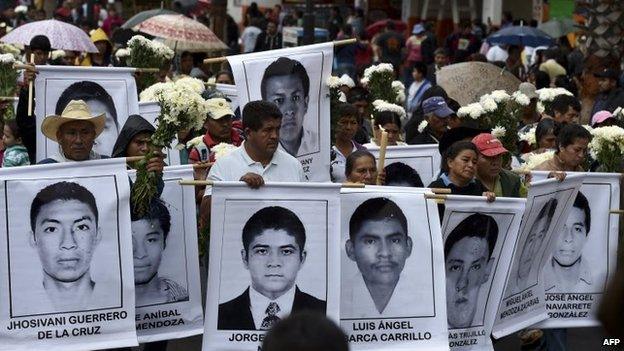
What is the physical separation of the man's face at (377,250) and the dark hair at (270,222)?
430 millimetres

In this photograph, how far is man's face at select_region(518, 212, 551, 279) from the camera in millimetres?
9539

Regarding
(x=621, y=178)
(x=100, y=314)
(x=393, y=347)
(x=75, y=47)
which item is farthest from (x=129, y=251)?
(x=75, y=47)

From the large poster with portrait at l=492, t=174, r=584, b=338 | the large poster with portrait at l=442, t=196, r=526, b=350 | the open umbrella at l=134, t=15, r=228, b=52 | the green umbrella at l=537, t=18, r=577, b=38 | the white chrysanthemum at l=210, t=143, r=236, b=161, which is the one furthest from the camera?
the green umbrella at l=537, t=18, r=577, b=38

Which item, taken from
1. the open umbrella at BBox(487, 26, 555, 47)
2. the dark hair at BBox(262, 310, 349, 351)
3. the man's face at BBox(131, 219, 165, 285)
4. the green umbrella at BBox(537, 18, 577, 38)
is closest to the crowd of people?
the dark hair at BBox(262, 310, 349, 351)

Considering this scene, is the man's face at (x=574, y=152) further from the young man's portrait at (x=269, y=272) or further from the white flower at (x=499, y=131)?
the young man's portrait at (x=269, y=272)

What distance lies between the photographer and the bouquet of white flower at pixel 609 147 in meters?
10.7

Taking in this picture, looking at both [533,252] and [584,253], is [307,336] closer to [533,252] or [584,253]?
[533,252]

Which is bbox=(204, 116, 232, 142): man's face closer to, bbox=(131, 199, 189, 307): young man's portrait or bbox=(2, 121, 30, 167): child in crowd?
bbox=(2, 121, 30, 167): child in crowd

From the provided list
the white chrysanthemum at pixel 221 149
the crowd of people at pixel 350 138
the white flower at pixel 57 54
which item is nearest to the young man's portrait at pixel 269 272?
the crowd of people at pixel 350 138

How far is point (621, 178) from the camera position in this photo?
10.2m

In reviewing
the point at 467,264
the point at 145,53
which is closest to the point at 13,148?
the point at 145,53

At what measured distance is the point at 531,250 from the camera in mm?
9641

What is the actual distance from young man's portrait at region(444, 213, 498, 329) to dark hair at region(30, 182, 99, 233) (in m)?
1.94

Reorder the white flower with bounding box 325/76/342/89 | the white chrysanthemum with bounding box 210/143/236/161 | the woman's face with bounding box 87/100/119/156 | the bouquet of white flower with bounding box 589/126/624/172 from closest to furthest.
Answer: the white chrysanthemum with bounding box 210/143/236/161 < the bouquet of white flower with bounding box 589/126/624/172 < the white flower with bounding box 325/76/342/89 < the woman's face with bounding box 87/100/119/156
